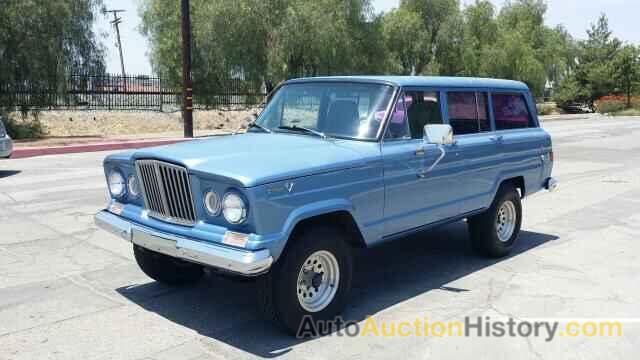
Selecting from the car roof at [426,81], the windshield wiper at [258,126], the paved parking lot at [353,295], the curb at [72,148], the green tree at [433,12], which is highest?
the green tree at [433,12]

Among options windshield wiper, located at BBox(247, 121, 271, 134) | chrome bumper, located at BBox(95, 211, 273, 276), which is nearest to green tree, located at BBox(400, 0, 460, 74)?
windshield wiper, located at BBox(247, 121, 271, 134)

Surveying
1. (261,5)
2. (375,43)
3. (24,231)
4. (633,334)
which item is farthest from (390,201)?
(375,43)

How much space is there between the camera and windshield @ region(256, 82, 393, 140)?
17.5 feet

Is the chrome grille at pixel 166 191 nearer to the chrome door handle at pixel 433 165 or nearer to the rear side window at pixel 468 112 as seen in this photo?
the chrome door handle at pixel 433 165

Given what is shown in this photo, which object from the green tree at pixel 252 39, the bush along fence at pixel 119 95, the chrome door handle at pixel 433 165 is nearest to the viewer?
the chrome door handle at pixel 433 165

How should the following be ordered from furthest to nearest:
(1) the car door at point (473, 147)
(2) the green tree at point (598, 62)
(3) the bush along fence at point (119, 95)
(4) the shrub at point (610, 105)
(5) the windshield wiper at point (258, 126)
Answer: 1. (2) the green tree at point (598, 62)
2. (4) the shrub at point (610, 105)
3. (3) the bush along fence at point (119, 95)
4. (1) the car door at point (473, 147)
5. (5) the windshield wiper at point (258, 126)

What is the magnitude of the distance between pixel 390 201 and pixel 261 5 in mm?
25350

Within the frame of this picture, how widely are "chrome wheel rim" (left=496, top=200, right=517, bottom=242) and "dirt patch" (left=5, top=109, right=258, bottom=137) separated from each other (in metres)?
21.3

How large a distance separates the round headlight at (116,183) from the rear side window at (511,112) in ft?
12.5

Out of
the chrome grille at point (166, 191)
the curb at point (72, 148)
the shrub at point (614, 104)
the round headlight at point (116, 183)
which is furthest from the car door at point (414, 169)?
the shrub at point (614, 104)

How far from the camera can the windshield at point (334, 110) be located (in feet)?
17.5

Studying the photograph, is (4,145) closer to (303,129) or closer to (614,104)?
(303,129)

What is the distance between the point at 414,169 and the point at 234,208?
188 cm

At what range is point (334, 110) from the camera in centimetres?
553
